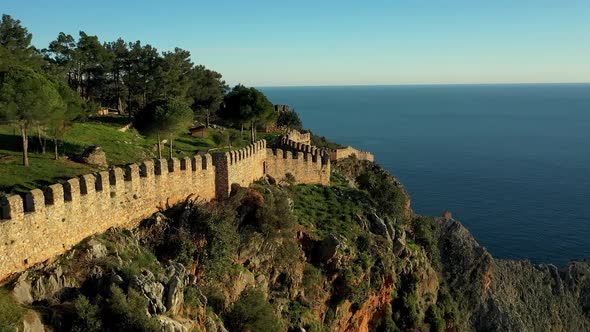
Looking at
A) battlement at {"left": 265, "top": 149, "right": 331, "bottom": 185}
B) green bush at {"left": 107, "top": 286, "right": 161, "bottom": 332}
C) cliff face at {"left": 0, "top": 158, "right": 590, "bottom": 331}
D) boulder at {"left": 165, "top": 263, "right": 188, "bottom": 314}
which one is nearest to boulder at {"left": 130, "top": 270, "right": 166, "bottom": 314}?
cliff face at {"left": 0, "top": 158, "right": 590, "bottom": 331}

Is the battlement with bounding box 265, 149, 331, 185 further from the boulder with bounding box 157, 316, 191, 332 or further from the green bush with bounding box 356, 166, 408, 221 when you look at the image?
the boulder with bounding box 157, 316, 191, 332

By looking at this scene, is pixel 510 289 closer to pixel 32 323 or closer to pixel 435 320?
pixel 435 320

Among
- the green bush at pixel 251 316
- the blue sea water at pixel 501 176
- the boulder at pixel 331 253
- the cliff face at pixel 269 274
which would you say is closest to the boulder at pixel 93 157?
the cliff face at pixel 269 274

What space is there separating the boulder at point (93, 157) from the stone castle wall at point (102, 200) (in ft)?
23.1

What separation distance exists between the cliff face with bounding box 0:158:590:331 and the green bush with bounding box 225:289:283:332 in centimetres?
4

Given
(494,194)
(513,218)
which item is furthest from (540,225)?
(494,194)

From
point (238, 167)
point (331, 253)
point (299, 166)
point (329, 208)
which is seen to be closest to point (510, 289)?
point (329, 208)

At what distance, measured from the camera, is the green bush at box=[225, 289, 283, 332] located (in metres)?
20.4

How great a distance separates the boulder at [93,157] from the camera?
28734mm

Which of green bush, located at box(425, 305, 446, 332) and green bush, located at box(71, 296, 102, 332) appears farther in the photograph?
green bush, located at box(425, 305, 446, 332)

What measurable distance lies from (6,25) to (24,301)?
4285 cm

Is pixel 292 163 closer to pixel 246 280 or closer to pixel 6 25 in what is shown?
pixel 246 280

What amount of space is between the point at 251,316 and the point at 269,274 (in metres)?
4.10

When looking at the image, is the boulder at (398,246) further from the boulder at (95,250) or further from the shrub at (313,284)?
the boulder at (95,250)
